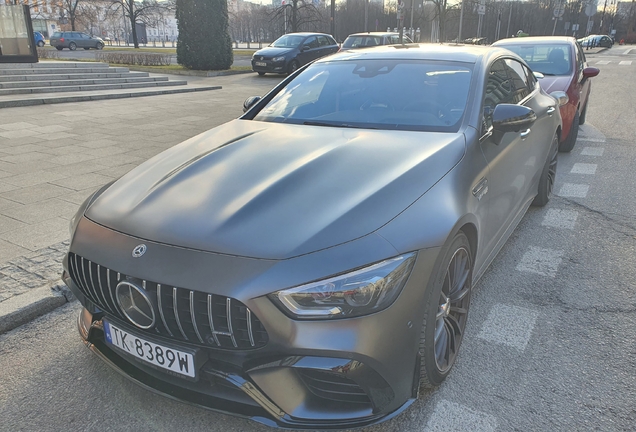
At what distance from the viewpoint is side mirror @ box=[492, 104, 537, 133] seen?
2.90 m

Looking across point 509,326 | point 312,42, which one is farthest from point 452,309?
point 312,42

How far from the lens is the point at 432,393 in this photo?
7.85ft

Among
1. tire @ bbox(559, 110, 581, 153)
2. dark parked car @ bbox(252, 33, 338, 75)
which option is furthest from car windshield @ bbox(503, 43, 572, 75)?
dark parked car @ bbox(252, 33, 338, 75)

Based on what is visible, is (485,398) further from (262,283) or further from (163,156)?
(163,156)

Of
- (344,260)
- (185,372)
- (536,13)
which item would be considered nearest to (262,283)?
(344,260)

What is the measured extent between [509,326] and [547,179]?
90.9 inches

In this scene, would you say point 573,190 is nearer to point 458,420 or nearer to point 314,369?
point 458,420

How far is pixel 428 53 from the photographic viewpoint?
3.56 meters

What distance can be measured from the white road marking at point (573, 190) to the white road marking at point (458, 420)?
12.6ft

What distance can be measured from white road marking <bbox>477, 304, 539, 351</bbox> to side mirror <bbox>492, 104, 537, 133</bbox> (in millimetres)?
1126

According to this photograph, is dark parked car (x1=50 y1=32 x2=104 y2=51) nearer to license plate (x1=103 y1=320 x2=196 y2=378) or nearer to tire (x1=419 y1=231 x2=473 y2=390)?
license plate (x1=103 y1=320 x2=196 y2=378)

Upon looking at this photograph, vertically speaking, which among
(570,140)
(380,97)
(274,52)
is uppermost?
(380,97)

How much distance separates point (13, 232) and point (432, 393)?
12.0 feet

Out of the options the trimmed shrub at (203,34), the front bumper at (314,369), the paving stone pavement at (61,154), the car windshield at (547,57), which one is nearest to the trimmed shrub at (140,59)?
the trimmed shrub at (203,34)
